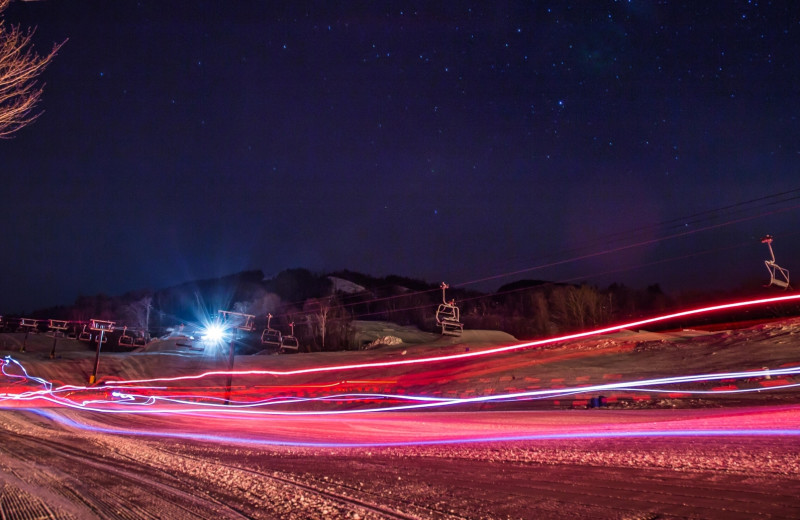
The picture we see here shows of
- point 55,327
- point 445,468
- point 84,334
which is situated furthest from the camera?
point 84,334

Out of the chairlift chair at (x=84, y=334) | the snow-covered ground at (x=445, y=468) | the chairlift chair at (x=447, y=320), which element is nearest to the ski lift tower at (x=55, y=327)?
the chairlift chair at (x=84, y=334)

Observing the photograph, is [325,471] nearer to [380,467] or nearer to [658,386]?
[380,467]

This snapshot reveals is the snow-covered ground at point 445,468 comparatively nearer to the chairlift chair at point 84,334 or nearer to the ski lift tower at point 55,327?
the chairlift chair at point 84,334

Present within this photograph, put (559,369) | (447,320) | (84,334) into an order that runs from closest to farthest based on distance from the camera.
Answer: (447,320) → (559,369) → (84,334)

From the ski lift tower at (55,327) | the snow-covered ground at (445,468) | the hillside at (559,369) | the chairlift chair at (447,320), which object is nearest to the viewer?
the snow-covered ground at (445,468)

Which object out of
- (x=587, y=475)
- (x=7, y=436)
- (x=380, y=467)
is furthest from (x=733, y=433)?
A: (x=7, y=436)

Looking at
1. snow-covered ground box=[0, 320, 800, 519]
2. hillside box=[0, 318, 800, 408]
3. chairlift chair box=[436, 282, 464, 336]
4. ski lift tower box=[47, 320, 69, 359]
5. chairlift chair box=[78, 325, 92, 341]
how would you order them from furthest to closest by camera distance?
chairlift chair box=[78, 325, 92, 341] < ski lift tower box=[47, 320, 69, 359] < chairlift chair box=[436, 282, 464, 336] < hillside box=[0, 318, 800, 408] < snow-covered ground box=[0, 320, 800, 519]

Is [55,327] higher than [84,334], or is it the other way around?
[84,334]

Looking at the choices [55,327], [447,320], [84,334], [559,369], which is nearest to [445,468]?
[447,320]

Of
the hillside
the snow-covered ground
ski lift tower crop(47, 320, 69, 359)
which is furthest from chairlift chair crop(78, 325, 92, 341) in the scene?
the snow-covered ground

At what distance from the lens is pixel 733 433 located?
874cm

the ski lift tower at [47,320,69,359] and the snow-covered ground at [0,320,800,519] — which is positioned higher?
the ski lift tower at [47,320,69,359]

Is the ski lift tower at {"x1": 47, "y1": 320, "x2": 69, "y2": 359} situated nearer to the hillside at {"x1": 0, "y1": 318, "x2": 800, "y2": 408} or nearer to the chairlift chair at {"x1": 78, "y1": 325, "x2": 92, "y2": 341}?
the chairlift chair at {"x1": 78, "y1": 325, "x2": 92, "y2": 341}

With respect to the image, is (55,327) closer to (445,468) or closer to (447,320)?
(447,320)
